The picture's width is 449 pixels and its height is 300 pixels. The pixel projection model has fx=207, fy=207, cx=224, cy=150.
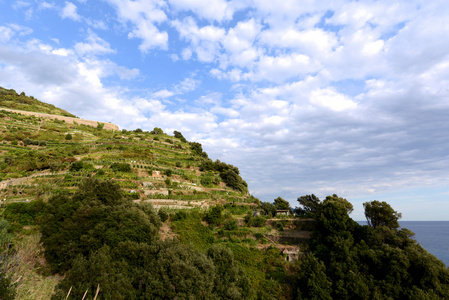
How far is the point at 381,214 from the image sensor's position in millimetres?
30109

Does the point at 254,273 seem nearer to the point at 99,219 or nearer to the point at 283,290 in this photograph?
the point at 283,290

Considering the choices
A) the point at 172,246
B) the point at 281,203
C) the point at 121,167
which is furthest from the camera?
the point at 281,203

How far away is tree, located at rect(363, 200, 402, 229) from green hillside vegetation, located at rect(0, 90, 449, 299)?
155 millimetres

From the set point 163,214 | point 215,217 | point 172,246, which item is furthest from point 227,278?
point 163,214

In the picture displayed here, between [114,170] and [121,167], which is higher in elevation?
[121,167]

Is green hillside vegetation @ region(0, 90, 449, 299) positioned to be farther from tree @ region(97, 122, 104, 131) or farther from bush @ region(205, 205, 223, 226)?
tree @ region(97, 122, 104, 131)

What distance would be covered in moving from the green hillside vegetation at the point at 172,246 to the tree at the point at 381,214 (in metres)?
0.15

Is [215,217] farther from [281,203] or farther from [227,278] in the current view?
[281,203]

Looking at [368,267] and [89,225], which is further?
[368,267]

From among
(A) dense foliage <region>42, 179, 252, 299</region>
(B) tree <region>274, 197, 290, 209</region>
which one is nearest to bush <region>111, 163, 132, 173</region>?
Result: (A) dense foliage <region>42, 179, 252, 299</region>

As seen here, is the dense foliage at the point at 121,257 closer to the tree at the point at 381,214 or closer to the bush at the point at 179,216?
the bush at the point at 179,216

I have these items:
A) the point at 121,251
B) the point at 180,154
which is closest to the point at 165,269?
the point at 121,251

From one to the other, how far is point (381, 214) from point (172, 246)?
97.4 feet

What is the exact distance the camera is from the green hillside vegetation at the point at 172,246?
17.2 m
